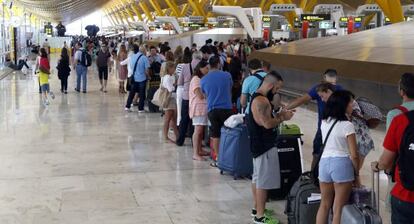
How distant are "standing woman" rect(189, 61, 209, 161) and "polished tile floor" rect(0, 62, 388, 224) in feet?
0.98

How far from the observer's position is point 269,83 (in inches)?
219

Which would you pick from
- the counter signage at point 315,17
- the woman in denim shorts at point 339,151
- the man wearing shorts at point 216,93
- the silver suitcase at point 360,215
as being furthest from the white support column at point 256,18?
the silver suitcase at point 360,215

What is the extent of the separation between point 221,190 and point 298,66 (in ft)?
22.6

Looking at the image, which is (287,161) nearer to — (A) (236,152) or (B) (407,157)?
(A) (236,152)

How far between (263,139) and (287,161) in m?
1.08

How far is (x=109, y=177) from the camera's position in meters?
8.03

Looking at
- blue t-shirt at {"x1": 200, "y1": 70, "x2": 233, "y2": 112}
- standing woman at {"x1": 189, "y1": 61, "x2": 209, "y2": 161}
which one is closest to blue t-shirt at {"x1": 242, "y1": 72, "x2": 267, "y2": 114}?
blue t-shirt at {"x1": 200, "y1": 70, "x2": 233, "y2": 112}

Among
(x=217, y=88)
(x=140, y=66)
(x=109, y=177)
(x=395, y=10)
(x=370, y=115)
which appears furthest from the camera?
(x=395, y=10)

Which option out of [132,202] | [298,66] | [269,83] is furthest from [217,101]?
[298,66]

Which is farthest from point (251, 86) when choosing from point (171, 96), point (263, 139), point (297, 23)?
point (297, 23)

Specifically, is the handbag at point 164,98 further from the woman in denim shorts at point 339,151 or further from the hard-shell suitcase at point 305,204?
the woman in denim shorts at point 339,151

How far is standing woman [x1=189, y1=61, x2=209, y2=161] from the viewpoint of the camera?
28.3ft

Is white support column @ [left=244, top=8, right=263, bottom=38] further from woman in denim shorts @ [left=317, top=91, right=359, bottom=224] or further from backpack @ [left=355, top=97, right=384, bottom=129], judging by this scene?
woman in denim shorts @ [left=317, top=91, right=359, bottom=224]

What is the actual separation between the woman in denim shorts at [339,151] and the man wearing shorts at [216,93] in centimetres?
356
